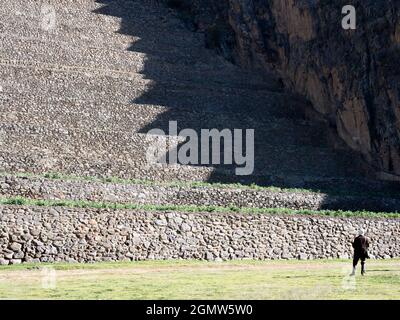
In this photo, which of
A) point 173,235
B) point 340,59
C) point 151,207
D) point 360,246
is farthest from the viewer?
point 340,59

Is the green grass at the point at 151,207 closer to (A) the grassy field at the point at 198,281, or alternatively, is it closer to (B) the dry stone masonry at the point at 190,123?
(B) the dry stone masonry at the point at 190,123

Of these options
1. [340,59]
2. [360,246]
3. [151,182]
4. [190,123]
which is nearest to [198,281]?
[360,246]

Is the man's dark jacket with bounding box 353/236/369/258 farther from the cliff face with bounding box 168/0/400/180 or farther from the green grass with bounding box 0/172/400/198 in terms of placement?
the cliff face with bounding box 168/0/400/180

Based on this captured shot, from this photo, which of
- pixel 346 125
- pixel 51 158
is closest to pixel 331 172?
pixel 346 125

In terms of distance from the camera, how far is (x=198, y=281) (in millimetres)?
15883

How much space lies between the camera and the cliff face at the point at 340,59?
3191 centimetres

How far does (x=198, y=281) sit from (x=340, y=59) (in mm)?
22249

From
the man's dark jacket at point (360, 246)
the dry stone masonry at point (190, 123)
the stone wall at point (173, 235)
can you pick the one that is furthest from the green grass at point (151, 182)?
the man's dark jacket at point (360, 246)

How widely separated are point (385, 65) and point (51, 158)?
1500cm

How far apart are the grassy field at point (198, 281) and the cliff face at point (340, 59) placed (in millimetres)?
12171

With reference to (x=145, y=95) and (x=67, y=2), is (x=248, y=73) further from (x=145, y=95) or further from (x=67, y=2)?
(x=67, y=2)

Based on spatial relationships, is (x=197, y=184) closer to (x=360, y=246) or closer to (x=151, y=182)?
(x=151, y=182)

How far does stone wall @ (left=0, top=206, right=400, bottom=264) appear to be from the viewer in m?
19.4

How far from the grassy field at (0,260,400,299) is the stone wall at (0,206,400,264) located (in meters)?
0.71
